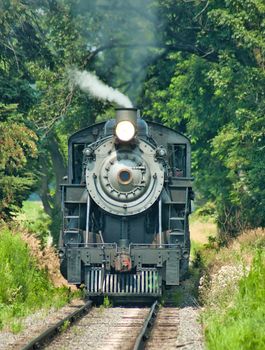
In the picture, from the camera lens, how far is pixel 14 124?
19938 millimetres

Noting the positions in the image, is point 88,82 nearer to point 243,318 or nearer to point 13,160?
point 13,160

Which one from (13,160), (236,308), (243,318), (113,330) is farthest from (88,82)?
(243,318)

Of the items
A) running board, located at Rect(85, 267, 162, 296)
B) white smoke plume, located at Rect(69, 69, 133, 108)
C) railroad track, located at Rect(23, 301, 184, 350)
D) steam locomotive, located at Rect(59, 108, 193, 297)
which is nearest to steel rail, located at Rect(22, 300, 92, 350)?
railroad track, located at Rect(23, 301, 184, 350)

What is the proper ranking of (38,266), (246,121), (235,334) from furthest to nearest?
(246,121) < (38,266) < (235,334)

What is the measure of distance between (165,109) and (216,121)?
281 cm

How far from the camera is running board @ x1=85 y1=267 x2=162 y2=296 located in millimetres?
15836

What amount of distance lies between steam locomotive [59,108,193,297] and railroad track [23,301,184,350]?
597 mm

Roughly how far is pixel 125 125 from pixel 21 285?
3.50m

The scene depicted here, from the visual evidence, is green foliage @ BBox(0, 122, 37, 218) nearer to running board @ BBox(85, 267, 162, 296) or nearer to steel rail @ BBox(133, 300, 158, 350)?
running board @ BBox(85, 267, 162, 296)

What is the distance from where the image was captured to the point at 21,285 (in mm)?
15766

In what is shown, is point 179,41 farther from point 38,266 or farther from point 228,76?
point 38,266

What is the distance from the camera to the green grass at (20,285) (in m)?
14.5

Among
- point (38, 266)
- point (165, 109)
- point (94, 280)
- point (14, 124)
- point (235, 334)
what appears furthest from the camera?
point (165, 109)

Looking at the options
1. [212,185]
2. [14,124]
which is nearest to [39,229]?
[212,185]
